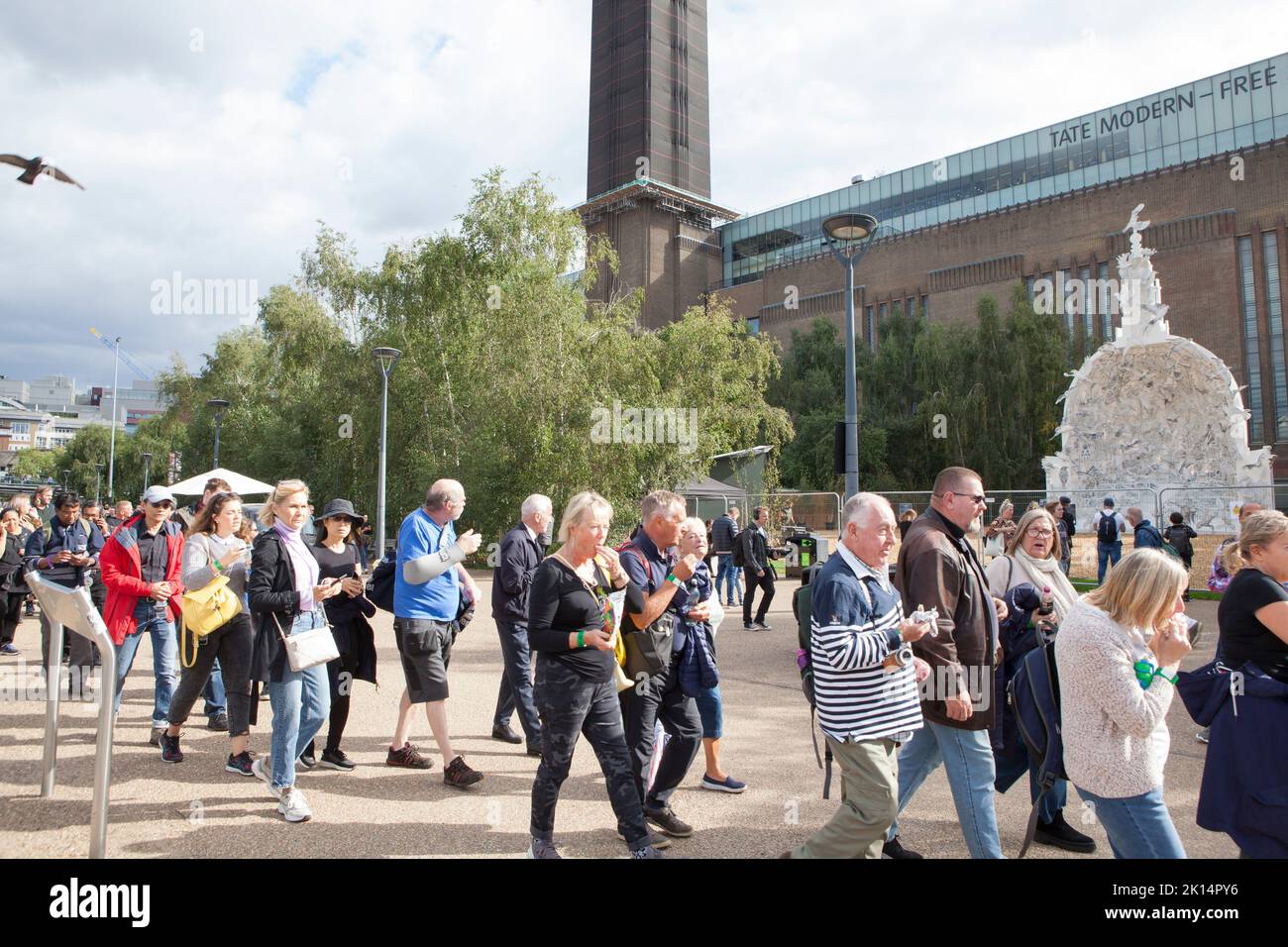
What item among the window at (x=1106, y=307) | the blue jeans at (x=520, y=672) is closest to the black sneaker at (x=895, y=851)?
the blue jeans at (x=520, y=672)

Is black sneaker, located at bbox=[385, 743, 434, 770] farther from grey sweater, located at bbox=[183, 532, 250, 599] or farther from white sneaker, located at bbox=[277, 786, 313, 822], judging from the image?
grey sweater, located at bbox=[183, 532, 250, 599]

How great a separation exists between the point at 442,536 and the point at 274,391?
36686 millimetres

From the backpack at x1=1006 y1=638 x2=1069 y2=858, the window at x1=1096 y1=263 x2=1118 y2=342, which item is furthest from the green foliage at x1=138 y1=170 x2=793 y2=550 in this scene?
the window at x1=1096 y1=263 x2=1118 y2=342

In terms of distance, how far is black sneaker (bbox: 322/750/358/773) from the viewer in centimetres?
555

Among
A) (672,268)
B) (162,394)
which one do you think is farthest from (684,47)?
(162,394)

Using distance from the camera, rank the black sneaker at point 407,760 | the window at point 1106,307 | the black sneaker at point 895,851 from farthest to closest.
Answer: the window at point 1106,307 < the black sneaker at point 407,760 < the black sneaker at point 895,851

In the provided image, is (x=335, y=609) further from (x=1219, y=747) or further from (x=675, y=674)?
(x=1219, y=747)

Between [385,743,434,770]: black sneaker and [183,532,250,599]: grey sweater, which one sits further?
[385,743,434,770]: black sneaker

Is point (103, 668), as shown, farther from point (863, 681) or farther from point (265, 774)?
point (863, 681)

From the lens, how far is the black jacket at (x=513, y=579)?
5723 mm

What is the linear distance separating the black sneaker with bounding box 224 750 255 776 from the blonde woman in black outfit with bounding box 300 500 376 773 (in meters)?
0.33

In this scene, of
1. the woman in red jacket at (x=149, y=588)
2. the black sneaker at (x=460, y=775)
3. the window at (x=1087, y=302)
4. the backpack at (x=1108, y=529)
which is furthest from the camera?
the window at (x=1087, y=302)

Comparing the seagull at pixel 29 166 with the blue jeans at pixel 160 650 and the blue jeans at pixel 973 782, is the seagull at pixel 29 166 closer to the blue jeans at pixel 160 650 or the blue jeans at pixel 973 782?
the blue jeans at pixel 160 650

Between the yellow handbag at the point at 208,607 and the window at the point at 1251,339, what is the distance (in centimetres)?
5511
